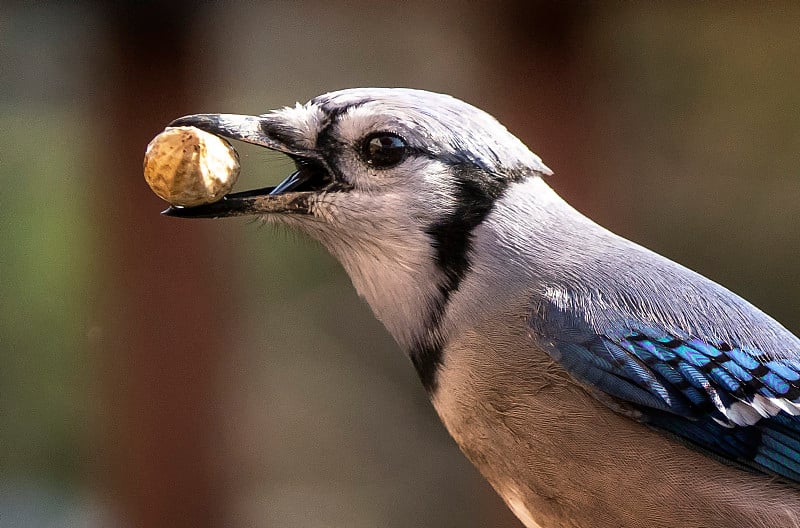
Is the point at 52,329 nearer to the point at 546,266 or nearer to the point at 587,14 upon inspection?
the point at 587,14

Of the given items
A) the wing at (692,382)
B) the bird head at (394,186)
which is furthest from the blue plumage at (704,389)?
the bird head at (394,186)

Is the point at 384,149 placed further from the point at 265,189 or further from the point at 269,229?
the point at 269,229

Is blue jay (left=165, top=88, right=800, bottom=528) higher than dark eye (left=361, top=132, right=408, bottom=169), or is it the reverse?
dark eye (left=361, top=132, right=408, bottom=169)

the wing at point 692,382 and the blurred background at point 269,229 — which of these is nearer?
the wing at point 692,382

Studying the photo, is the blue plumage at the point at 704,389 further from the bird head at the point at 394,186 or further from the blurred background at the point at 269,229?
the blurred background at the point at 269,229

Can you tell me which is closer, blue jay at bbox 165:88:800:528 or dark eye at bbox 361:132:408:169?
blue jay at bbox 165:88:800:528

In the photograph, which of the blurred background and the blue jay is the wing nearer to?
the blue jay

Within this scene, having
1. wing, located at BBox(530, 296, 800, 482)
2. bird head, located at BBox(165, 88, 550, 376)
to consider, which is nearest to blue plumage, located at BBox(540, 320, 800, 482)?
wing, located at BBox(530, 296, 800, 482)

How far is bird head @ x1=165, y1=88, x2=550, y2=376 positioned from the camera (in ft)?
3.82

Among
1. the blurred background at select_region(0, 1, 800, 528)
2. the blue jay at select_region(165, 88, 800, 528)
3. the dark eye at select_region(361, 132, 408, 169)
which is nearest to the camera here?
the blue jay at select_region(165, 88, 800, 528)

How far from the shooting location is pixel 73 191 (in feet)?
8.64

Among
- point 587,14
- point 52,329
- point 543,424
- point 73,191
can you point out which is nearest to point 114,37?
point 73,191

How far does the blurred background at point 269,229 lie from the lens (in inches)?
89.5

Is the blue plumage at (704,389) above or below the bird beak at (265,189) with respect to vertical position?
below
